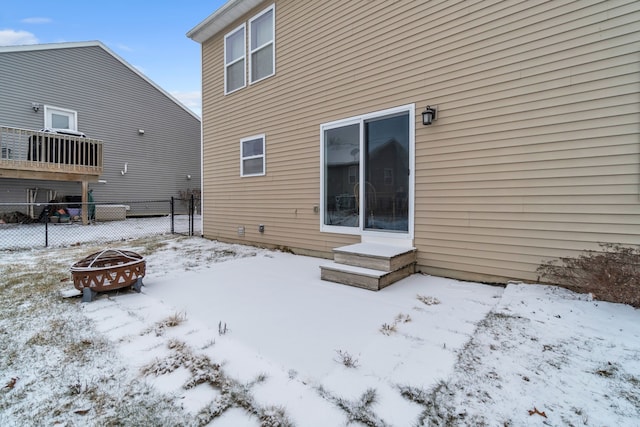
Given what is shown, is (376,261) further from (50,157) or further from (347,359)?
(50,157)

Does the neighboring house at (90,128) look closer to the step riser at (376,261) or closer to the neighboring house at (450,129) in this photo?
the neighboring house at (450,129)

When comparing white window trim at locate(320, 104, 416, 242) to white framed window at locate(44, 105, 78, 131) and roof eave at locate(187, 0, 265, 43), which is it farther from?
white framed window at locate(44, 105, 78, 131)

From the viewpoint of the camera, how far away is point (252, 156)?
6.57 metres

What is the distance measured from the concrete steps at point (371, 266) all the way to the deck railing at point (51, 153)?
942 centimetres

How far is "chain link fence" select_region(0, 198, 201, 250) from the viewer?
704 centimetres

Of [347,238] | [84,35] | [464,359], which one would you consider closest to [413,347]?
[464,359]

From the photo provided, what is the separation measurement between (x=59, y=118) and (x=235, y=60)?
853 centimetres

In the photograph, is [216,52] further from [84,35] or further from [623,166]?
[84,35]

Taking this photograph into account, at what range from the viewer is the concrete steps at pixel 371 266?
354 cm

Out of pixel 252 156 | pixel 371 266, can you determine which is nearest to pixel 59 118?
pixel 252 156

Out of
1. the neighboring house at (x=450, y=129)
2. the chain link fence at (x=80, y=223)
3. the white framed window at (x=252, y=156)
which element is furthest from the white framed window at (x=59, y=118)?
the white framed window at (x=252, y=156)

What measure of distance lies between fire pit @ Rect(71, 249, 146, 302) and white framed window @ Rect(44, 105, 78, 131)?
1071 centimetres

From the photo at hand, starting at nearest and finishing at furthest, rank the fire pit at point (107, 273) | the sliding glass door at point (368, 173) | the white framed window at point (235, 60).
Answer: the fire pit at point (107, 273) → the sliding glass door at point (368, 173) → the white framed window at point (235, 60)

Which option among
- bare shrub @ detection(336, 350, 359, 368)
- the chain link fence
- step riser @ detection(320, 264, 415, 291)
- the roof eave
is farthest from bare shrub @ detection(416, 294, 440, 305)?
the roof eave
